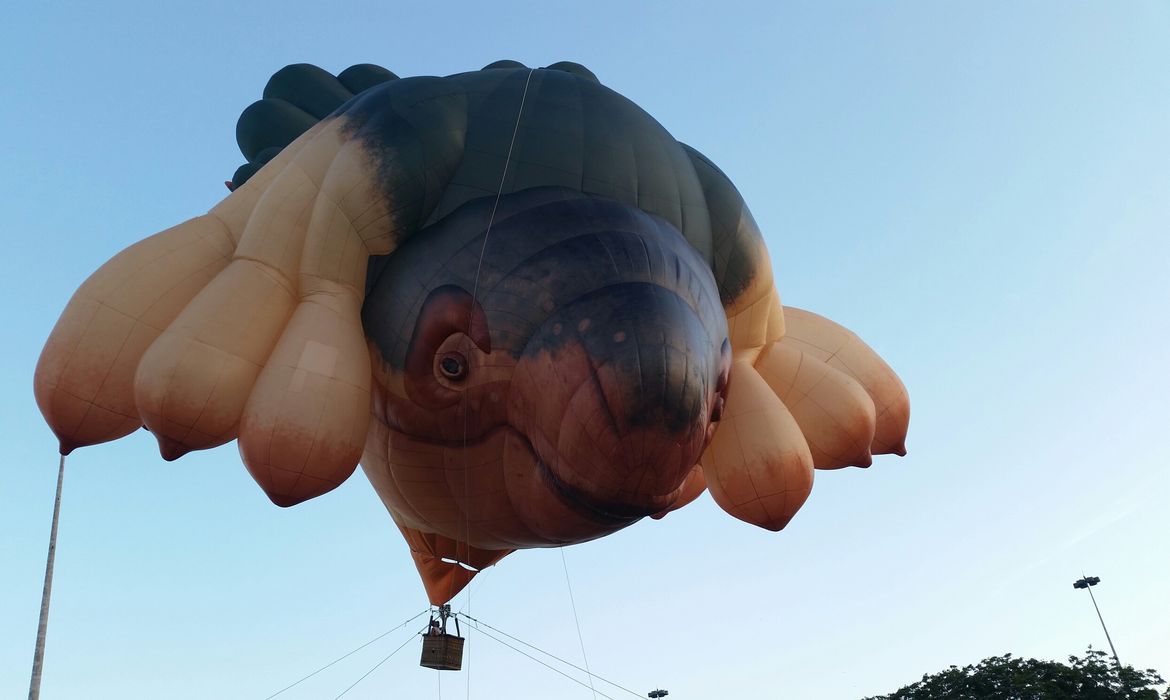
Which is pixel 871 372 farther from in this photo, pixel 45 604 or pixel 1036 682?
pixel 45 604

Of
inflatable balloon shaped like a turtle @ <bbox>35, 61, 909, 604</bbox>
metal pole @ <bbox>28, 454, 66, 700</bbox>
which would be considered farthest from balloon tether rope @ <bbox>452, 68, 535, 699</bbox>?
metal pole @ <bbox>28, 454, 66, 700</bbox>

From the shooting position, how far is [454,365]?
8.47m

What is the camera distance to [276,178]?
363 inches

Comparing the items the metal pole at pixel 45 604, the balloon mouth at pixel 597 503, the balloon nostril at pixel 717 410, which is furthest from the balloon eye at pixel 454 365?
the metal pole at pixel 45 604

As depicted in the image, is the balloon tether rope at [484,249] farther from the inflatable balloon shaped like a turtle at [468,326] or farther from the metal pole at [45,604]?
the metal pole at [45,604]

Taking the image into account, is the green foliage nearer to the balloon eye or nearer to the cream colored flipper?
the cream colored flipper

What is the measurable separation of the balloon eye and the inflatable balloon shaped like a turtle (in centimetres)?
2

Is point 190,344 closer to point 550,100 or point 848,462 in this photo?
point 550,100

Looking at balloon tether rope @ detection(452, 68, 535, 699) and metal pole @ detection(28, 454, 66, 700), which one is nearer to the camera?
balloon tether rope @ detection(452, 68, 535, 699)

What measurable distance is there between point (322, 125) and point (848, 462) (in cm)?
670

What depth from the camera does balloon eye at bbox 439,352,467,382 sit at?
846 cm

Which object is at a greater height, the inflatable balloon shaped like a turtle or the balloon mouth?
the inflatable balloon shaped like a turtle

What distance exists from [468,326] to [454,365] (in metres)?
0.38

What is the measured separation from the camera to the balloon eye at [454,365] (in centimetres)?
846
